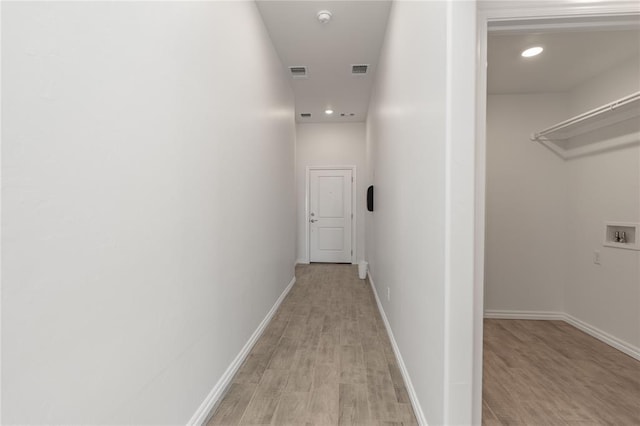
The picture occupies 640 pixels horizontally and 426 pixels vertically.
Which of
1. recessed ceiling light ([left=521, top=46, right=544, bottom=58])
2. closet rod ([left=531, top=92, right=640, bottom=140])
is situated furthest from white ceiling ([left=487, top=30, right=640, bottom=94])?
closet rod ([left=531, top=92, right=640, bottom=140])

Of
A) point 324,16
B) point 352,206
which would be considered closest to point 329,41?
point 324,16

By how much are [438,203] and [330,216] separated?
4.86 meters

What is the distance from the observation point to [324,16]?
266cm

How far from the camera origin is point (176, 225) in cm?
137

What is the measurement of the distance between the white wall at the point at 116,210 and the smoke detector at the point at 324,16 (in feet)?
3.11

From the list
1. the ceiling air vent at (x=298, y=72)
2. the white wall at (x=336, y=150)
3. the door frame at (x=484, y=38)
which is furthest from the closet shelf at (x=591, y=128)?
the white wall at (x=336, y=150)

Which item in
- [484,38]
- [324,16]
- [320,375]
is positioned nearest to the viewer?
[484,38]

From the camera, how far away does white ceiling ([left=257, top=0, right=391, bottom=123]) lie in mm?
2615

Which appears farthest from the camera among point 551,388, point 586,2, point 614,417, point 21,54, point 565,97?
point 565,97

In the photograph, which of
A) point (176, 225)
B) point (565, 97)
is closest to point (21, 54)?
point (176, 225)

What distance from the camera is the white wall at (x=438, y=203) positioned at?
114cm

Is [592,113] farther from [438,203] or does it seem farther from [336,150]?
[336,150]

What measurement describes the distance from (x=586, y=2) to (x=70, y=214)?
79.6 inches

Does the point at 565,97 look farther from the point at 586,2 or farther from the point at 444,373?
the point at 444,373
